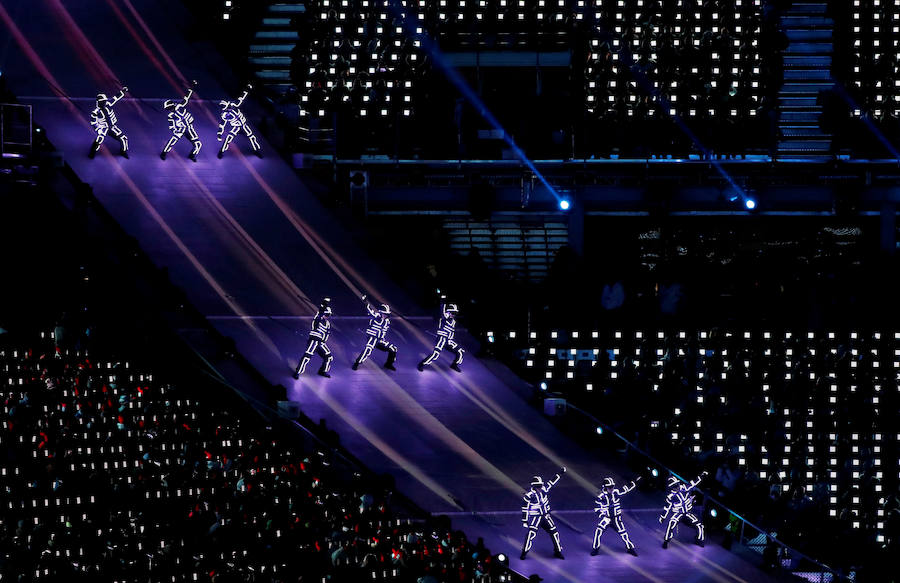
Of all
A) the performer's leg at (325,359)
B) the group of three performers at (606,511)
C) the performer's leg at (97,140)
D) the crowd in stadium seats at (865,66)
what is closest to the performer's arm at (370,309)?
the performer's leg at (325,359)

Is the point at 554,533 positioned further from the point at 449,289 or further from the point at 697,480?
the point at 449,289

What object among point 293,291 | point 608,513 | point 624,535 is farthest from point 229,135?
point 624,535

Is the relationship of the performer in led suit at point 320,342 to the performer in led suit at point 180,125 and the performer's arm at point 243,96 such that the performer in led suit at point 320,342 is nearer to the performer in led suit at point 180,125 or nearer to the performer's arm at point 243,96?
the performer in led suit at point 180,125

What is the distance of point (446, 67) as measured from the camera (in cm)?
3606

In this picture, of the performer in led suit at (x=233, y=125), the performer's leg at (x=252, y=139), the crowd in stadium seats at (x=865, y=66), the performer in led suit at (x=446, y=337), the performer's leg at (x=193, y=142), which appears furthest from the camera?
the crowd in stadium seats at (x=865, y=66)

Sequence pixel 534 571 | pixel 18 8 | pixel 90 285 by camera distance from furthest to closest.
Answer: pixel 18 8
pixel 90 285
pixel 534 571

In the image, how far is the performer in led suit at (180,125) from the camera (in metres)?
32.4

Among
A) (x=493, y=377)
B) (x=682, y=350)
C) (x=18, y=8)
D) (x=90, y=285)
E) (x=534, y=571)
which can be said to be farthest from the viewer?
(x=18, y=8)

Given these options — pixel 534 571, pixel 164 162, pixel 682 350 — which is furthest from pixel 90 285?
pixel 682 350

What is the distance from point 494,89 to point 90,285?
1003cm

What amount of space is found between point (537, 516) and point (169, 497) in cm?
463

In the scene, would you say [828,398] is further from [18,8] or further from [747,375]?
[18,8]

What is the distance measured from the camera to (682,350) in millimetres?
32031

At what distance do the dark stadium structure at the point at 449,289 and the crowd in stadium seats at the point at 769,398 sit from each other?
0.05m
